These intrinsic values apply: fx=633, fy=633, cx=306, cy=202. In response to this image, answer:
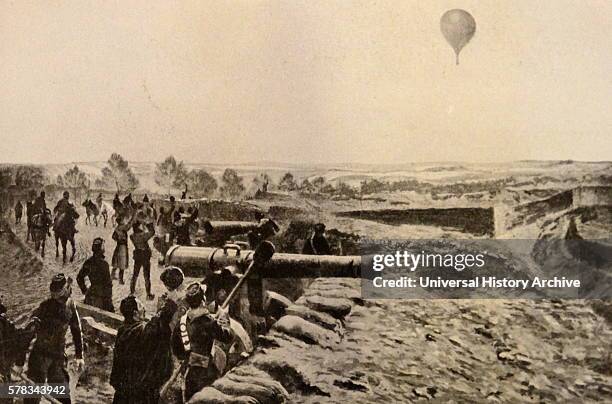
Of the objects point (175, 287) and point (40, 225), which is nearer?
point (175, 287)

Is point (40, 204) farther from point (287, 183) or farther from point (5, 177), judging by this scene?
point (287, 183)

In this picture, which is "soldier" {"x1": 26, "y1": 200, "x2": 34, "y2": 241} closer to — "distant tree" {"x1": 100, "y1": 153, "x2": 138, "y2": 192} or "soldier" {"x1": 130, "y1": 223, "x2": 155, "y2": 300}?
"distant tree" {"x1": 100, "y1": 153, "x2": 138, "y2": 192}

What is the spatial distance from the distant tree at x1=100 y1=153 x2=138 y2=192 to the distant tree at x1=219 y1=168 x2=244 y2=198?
0.62 meters

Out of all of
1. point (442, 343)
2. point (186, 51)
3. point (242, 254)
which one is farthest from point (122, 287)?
point (442, 343)

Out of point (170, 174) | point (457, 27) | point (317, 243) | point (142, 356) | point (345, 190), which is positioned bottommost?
point (142, 356)

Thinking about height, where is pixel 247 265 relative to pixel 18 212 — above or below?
below

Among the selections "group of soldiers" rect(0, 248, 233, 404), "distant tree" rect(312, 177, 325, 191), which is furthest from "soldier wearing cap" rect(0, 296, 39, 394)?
"distant tree" rect(312, 177, 325, 191)

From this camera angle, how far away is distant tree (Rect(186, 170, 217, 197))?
422 centimetres

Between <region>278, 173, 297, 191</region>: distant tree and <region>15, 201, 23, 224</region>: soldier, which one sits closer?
<region>278, 173, 297, 191</region>: distant tree

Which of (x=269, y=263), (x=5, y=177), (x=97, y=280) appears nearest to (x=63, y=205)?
(x=5, y=177)

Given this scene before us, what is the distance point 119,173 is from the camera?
170 inches

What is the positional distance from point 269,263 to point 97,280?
1.20 meters

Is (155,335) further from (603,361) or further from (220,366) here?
(603,361)

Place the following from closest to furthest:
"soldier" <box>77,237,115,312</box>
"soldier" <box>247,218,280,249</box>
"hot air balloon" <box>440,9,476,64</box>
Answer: "hot air balloon" <box>440,9,476,64</box> → "soldier" <box>247,218,280,249</box> → "soldier" <box>77,237,115,312</box>
